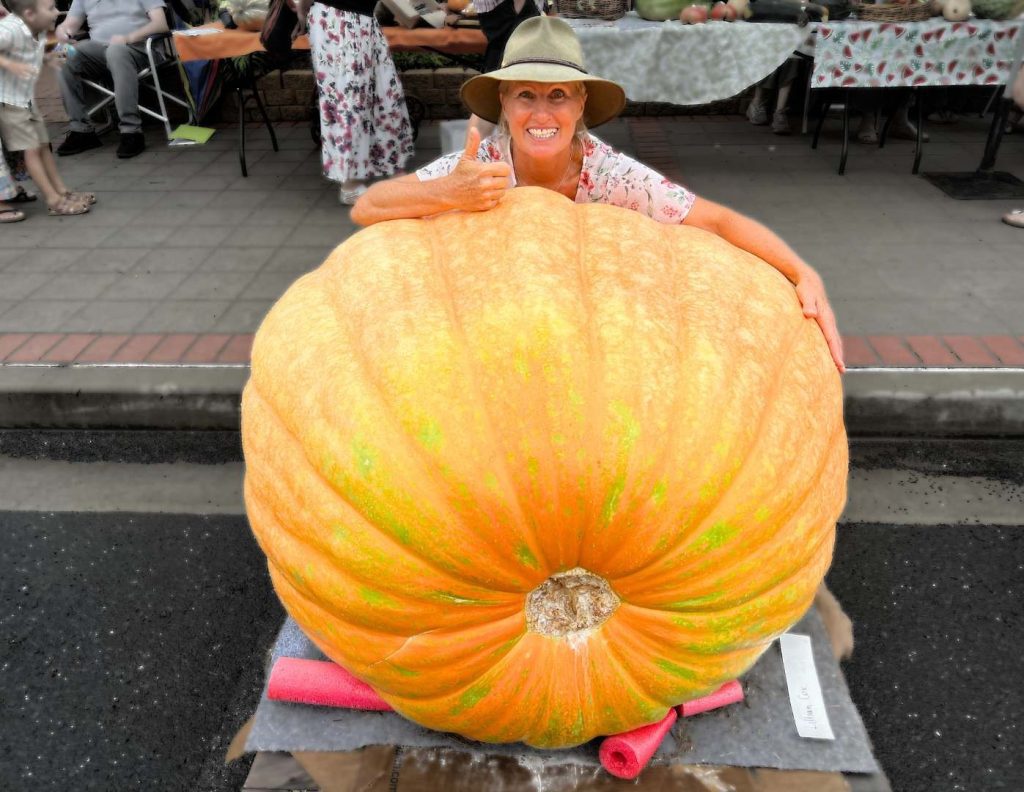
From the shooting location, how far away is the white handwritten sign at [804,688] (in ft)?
6.38

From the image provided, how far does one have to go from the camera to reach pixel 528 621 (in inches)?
58.6

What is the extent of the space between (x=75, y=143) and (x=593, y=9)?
16.0ft

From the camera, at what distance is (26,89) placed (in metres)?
5.39

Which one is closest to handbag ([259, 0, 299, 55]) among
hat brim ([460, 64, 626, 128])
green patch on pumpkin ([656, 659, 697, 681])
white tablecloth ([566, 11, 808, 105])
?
white tablecloth ([566, 11, 808, 105])

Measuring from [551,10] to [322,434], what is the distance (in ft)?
20.4

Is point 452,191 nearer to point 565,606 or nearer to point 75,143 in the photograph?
point 565,606

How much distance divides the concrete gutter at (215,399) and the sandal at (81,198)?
264 centimetres

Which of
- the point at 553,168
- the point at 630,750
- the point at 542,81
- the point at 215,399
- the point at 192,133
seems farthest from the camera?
the point at 192,133

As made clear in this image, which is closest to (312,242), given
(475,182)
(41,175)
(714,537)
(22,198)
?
(41,175)

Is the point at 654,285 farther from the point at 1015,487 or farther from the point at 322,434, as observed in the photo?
the point at 1015,487

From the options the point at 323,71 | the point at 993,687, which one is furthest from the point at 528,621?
the point at 323,71

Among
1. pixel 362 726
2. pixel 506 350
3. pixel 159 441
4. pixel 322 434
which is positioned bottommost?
pixel 159 441

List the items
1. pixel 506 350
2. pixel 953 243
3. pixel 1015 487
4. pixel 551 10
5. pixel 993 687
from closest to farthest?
pixel 506 350, pixel 993 687, pixel 1015 487, pixel 953 243, pixel 551 10

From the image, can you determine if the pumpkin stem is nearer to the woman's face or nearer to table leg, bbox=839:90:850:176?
the woman's face
